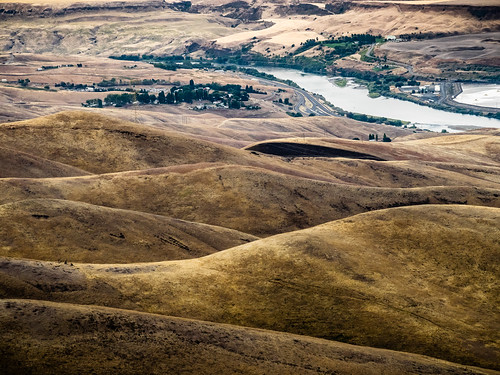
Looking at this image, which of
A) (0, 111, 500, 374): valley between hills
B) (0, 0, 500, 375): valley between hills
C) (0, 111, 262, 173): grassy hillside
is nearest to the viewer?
(0, 0, 500, 375): valley between hills

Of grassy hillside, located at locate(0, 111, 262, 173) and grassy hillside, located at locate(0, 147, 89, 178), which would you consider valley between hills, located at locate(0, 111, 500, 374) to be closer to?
grassy hillside, located at locate(0, 147, 89, 178)

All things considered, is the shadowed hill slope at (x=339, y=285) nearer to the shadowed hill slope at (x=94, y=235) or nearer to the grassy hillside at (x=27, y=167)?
the shadowed hill slope at (x=94, y=235)

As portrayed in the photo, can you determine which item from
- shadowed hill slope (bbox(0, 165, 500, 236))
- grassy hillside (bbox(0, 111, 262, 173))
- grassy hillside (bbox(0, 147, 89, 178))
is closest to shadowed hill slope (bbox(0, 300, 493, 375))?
shadowed hill slope (bbox(0, 165, 500, 236))

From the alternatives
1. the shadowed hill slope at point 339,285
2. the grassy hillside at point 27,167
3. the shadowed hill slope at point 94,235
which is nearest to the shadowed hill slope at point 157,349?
the shadowed hill slope at point 339,285

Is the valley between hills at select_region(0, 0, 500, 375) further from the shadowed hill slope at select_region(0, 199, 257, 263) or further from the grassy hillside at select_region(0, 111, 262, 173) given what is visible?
the grassy hillside at select_region(0, 111, 262, 173)

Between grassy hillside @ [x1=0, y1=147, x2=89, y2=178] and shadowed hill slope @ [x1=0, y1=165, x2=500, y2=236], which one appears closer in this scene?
shadowed hill slope @ [x1=0, y1=165, x2=500, y2=236]

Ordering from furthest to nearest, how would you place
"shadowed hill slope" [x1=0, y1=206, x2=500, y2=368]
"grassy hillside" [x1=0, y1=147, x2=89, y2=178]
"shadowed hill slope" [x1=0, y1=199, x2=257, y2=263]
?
1. "grassy hillside" [x1=0, y1=147, x2=89, y2=178]
2. "shadowed hill slope" [x1=0, y1=199, x2=257, y2=263]
3. "shadowed hill slope" [x1=0, y1=206, x2=500, y2=368]

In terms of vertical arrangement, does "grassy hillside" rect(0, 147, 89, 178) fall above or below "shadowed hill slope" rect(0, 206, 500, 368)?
above
